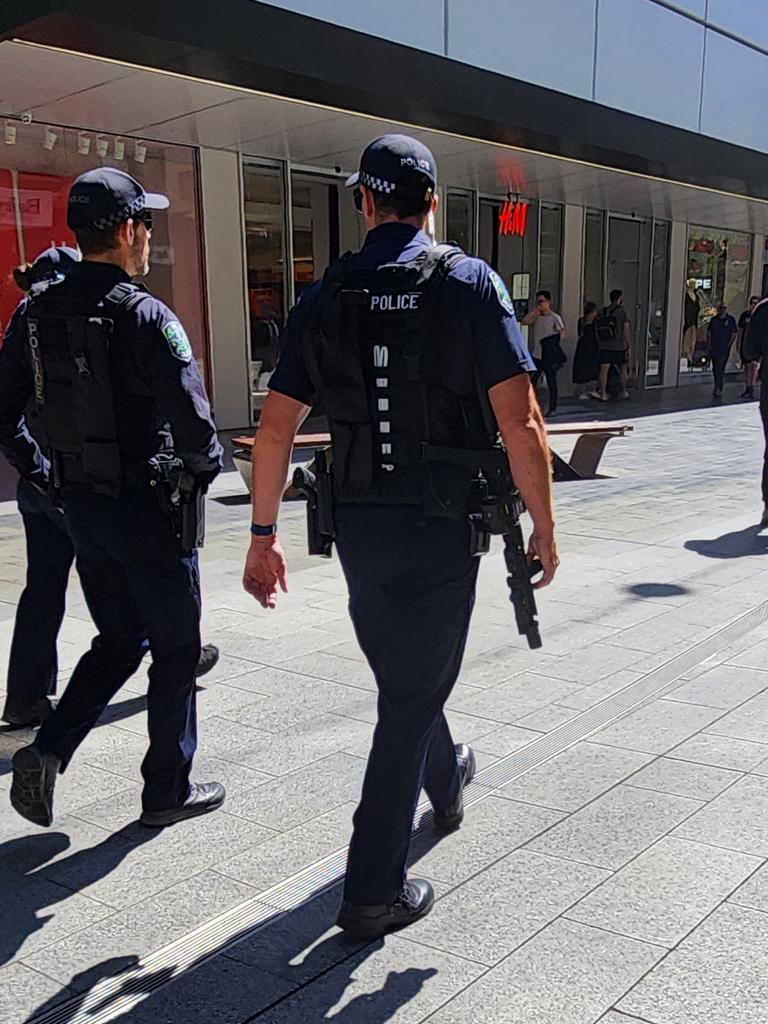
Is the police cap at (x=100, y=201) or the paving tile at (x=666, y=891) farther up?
the police cap at (x=100, y=201)

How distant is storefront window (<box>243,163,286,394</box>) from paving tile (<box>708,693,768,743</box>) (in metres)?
11.1

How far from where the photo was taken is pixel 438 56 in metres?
10.6

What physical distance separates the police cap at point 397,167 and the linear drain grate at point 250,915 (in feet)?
6.49

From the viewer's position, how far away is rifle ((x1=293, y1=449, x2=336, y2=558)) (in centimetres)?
264

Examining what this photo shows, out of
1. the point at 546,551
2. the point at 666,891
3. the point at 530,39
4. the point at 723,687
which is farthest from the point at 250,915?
the point at 530,39

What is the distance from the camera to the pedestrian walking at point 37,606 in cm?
393

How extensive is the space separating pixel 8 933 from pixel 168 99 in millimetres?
9467

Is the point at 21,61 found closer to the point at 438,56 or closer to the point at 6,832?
the point at 438,56

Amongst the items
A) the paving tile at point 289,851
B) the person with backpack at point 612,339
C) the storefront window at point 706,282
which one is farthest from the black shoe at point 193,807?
the storefront window at point 706,282

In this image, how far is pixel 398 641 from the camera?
8.09ft

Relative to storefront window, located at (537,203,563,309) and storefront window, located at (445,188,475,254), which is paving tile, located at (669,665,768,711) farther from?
storefront window, located at (537,203,563,309)

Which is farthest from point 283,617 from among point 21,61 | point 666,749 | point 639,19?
point 639,19

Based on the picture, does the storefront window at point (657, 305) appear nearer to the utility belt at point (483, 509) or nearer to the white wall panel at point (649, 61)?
the white wall panel at point (649, 61)

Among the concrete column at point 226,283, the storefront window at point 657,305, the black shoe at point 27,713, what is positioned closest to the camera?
the black shoe at point 27,713
